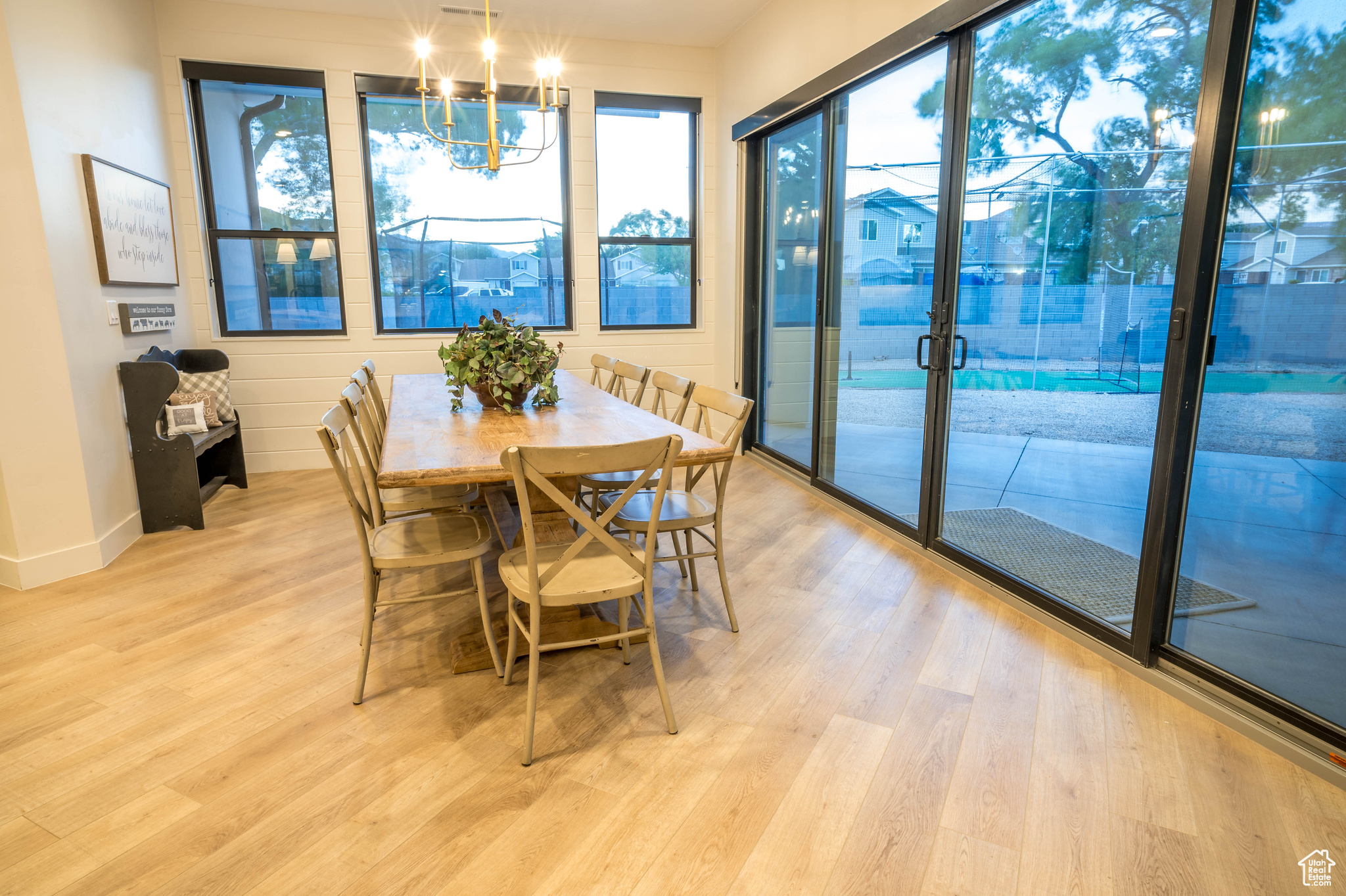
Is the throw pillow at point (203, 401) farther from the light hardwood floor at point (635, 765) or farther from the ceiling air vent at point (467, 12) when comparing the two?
the ceiling air vent at point (467, 12)

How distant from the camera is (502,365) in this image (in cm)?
292

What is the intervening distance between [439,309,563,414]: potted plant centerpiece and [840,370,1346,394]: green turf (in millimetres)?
1768

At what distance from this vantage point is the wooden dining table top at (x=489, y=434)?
6.80 feet

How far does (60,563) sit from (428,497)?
177 centimetres

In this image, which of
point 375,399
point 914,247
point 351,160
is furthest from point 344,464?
point 351,160

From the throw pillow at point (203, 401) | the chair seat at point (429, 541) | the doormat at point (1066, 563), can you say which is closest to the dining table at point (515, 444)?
the chair seat at point (429, 541)

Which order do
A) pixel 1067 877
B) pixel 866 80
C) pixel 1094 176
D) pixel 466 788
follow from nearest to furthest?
1. pixel 1067 877
2. pixel 466 788
3. pixel 1094 176
4. pixel 866 80

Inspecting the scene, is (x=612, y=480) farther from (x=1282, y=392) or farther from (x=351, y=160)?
(x=351, y=160)

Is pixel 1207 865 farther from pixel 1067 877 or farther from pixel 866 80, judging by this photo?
pixel 866 80

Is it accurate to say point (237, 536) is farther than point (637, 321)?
No

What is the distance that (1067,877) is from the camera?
1.54 m

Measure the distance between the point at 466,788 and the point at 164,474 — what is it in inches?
118

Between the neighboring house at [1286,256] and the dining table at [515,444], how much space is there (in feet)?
5.03

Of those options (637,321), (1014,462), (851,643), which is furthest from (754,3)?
(851,643)
